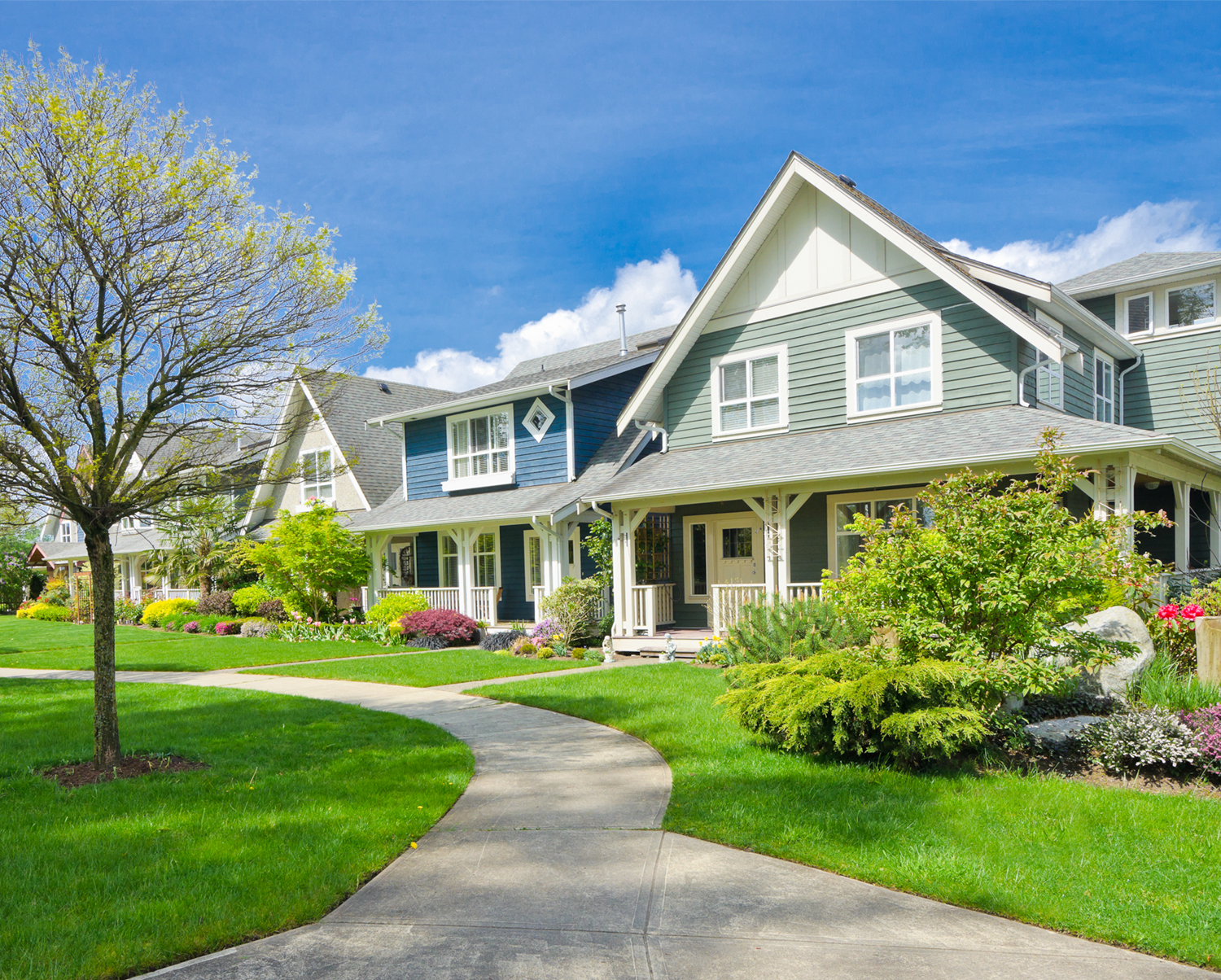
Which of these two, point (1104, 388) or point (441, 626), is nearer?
point (1104, 388)

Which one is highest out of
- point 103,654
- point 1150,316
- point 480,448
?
point 1150,316

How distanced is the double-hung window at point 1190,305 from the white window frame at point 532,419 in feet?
43.6

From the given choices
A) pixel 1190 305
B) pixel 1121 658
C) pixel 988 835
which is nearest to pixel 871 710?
pixel 988 835

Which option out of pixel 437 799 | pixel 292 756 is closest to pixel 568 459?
pixel 292 756

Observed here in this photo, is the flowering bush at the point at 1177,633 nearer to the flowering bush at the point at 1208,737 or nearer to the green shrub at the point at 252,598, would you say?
the flowering bush at the point at 1208,737

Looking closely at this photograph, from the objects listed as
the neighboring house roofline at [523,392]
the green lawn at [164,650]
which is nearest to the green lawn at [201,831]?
the green lawn at [164,650]

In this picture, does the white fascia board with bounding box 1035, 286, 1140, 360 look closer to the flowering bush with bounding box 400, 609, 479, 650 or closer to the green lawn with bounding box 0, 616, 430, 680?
the flowering bush with bounding box 400, 609, 479, 650

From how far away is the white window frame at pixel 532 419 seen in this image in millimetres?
20781

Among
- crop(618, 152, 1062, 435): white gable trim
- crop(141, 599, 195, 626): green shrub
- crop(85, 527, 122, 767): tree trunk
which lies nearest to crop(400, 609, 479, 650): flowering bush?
crop(618, 152, 1062, 435): white gable trim

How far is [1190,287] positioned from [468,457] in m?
16.7

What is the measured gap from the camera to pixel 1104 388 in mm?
16719

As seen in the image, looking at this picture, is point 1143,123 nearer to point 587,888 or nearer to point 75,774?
point 587,888

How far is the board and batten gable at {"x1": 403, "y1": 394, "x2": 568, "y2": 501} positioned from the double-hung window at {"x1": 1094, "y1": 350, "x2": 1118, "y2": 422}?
11.2m

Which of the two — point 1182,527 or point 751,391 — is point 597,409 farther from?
point 1182,527
